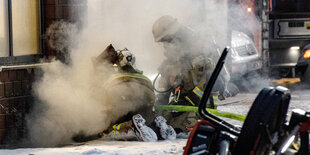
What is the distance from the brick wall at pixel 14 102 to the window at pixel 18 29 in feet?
0.63

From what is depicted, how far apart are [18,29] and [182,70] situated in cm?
202

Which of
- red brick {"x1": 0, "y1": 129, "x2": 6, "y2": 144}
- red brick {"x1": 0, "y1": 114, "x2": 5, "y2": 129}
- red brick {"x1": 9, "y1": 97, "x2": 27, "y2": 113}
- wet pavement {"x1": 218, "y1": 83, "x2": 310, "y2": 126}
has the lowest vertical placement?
wet pavement {"x1": 218, "y1": 83, "x2": 310, "y2": 126}

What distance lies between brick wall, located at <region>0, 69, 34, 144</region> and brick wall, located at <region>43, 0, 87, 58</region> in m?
0.67

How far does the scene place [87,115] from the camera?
337 inches

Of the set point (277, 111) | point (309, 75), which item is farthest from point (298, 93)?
point (277, 111)

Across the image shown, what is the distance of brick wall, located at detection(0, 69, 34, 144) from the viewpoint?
7934mm

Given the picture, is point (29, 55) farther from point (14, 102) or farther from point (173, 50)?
point (173, 50)

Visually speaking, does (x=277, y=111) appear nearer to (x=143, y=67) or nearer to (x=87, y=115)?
(x=87, y=115)

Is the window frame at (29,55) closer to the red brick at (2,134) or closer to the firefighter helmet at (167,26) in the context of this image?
the red brick at (2,134)

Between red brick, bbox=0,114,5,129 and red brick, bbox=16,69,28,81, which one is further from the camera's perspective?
red brick, bbox=16,69,28,81

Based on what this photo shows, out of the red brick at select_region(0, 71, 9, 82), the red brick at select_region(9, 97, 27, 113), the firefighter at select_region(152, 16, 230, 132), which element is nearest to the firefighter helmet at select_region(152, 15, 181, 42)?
the firefighter at select_region(152, 16, 230, 132)

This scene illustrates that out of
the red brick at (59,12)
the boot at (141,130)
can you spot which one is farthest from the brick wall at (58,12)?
the boot at (141,130)

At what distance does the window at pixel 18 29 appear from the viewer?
317 inches

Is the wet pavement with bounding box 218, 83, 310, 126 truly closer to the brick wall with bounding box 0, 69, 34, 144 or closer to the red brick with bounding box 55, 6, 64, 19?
the red brick with bounding box 55, 6, 64, 19
